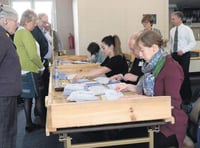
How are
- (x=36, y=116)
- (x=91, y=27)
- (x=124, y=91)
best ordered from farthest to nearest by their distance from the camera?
1. (x=91, y=27)
2. (x=36, y=116)
3. (x=124, y=91)

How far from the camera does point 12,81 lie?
209 centimetres

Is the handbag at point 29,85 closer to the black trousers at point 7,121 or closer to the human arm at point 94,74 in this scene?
the human arm at point 94,74

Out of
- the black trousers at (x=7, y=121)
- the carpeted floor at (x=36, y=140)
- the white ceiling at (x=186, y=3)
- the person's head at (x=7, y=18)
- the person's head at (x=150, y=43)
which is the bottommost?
the carpeted floor at (x=36, y=140)

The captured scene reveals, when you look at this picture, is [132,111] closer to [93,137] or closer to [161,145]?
[161,145]

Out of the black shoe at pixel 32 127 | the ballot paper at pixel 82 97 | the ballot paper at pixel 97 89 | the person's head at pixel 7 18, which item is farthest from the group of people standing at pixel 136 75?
the black shoe at pixel 32 127

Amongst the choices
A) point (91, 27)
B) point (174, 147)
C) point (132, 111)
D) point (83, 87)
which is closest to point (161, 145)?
point (174, 147)

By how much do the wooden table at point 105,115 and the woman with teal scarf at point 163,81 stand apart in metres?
0.15

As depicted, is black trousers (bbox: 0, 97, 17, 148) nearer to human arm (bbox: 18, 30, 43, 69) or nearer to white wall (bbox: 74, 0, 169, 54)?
human arm (bbox: 18, 30, 43, 69)

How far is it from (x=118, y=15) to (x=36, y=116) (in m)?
2.31

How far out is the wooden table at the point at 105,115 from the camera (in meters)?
1.57

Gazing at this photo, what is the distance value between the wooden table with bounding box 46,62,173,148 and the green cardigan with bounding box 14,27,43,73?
1.68 meters

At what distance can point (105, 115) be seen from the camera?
1.62 metres

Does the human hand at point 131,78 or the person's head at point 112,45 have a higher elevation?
the person's head at point 112,45

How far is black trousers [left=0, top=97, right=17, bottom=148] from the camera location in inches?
82.0
